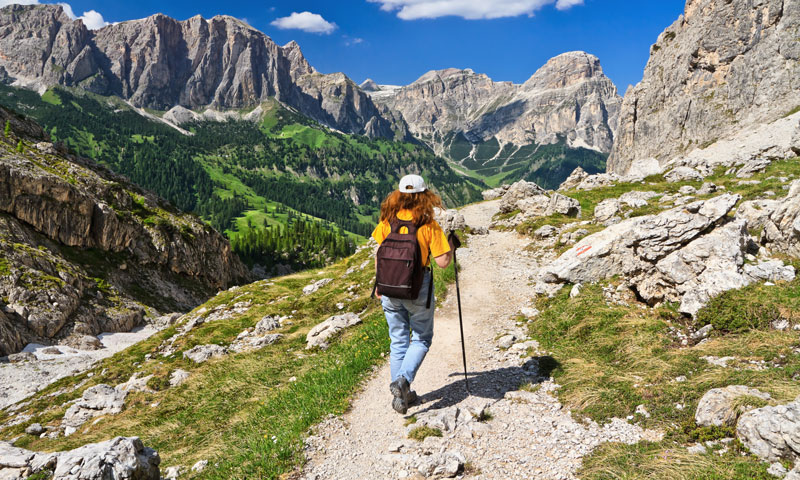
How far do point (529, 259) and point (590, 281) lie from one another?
8581mm

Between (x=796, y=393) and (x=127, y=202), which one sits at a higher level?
(x=127, y=202)

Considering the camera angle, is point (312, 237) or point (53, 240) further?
point (312, 237)

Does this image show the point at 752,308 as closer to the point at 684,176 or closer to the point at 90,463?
the point at 90,463

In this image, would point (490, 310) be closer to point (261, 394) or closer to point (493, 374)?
point (493, 374)

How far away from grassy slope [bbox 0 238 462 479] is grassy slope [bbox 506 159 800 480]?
5.69 metres

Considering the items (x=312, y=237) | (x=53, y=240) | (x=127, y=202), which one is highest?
(x=127, y=202)

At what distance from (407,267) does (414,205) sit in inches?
55.2

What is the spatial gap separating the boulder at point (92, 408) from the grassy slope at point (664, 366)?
18.5 metres

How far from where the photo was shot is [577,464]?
6.84 metres

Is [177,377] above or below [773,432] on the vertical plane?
below

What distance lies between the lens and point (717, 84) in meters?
89.5

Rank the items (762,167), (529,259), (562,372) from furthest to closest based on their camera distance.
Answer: (762,167) → (529,259) → (562,372)

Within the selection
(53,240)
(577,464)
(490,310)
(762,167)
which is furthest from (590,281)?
(53,240)

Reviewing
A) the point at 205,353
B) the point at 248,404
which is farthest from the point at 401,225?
the point at 205,353
